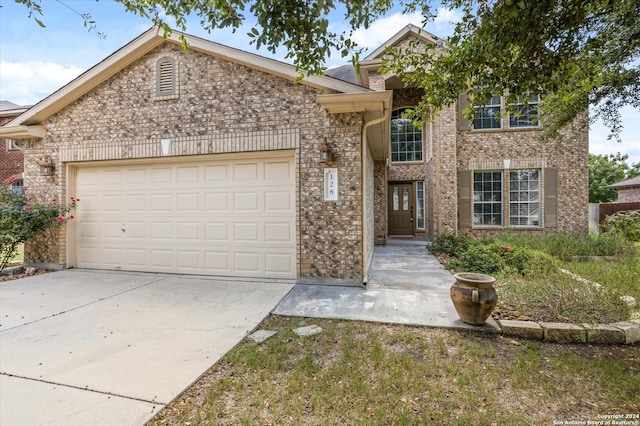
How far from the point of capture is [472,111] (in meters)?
3.77

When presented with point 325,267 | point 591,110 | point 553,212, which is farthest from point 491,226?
point 325,267

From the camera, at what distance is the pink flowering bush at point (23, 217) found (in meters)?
6.19

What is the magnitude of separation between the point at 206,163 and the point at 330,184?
2.70 metres

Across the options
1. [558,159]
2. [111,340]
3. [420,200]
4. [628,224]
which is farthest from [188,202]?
[558,159]

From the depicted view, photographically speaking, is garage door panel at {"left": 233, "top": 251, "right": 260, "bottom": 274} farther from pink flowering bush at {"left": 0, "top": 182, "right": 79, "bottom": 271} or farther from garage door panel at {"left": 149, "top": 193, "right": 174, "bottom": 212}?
pink flowering bush at {"left": 0, "top": 182, "right": 79, "bottom": 271}

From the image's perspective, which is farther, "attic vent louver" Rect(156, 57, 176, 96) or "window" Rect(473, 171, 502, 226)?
"window" Rect(473, 171, 502, 226)

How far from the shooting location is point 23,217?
6.23 meters

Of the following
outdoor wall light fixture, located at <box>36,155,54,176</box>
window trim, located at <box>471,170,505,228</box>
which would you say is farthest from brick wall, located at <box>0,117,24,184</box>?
window trim, located at <box>471,170,505,228</box>

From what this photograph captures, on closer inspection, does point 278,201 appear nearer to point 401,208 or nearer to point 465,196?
point 465,196

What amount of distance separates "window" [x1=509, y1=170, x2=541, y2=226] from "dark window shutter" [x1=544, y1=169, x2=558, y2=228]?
27 centimetres

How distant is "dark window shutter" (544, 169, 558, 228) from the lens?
10141mm

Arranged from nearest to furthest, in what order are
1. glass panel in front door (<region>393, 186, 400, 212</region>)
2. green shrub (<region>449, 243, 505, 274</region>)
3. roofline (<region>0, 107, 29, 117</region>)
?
green shrub (<region>449, 243, 505, 274</region>) < glass panel in front door (<region>393, 186, 400, 212</region>) < roofline (<region>0, 107, 29, 117</region>)

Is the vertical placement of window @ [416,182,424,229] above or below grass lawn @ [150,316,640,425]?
above

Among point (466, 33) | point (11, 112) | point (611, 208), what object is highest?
point (11, 112)
